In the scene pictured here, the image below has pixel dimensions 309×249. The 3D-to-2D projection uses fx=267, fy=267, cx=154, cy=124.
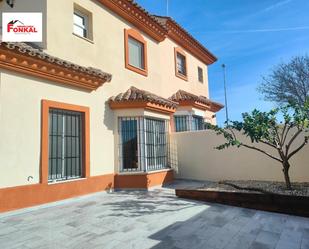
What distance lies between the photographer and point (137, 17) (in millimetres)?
12922

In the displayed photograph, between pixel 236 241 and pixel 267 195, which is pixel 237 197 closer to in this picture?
pixel 267 195

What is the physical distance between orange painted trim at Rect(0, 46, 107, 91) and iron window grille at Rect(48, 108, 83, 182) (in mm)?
1041

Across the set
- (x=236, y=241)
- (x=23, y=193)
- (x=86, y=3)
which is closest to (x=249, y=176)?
(x=236, y=241)

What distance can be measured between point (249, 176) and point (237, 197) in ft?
12.7

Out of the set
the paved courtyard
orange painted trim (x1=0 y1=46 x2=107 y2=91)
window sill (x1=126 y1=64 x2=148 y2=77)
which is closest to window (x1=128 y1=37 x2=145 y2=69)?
window sill (x1=126 y1=64 x2=148 y2=77)

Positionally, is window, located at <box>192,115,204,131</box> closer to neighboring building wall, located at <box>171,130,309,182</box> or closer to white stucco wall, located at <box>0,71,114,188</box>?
neighboring building wall, located at <box>171,130,309,182</box>

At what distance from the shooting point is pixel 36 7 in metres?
8.98

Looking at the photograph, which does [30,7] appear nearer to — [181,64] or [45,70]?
[45,70]

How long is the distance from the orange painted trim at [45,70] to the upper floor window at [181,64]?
25.3ft

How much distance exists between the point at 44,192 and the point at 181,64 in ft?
41.5

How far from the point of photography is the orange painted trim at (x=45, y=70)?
714 centimetres

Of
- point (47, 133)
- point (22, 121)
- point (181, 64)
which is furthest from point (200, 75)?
point (22, 121)

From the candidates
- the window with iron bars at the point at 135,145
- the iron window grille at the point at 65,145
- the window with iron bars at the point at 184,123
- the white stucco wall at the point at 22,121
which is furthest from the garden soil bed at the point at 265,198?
the window with iron bars at the point at 184,123

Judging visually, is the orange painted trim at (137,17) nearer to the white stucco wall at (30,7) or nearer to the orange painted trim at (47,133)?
the white stucco wall at (30,7)
